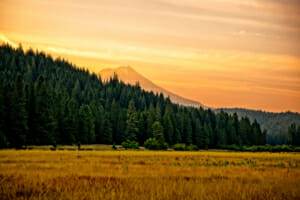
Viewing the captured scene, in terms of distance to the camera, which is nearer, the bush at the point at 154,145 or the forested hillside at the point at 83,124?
the forested hillside at the point at 83,124

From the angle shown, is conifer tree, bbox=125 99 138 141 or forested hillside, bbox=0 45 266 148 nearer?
forested hillside, bbox=0 45 266 148

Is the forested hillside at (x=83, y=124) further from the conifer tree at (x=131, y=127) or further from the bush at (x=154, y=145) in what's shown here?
the bush at (x=154, y=145)

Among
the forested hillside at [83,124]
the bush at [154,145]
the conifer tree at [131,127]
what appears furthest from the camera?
the conifer tree at [131,127]

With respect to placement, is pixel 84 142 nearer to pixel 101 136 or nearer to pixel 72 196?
pixel 101 136

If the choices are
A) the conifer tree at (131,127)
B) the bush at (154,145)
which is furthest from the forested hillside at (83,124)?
the bush at (154,145)

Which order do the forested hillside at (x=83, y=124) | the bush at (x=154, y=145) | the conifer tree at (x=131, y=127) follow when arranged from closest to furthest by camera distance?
1. the forested hillside at (x=83, y=124)
2. the bush at (x=154, y=145)
3. the conifer tree at (x=131, y=127)

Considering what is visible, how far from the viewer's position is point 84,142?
93.9 m

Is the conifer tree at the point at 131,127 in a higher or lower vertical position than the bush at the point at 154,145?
higher

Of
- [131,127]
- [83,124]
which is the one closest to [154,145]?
[131,127]

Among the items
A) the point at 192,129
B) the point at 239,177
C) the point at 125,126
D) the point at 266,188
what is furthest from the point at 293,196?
the point at 192,129

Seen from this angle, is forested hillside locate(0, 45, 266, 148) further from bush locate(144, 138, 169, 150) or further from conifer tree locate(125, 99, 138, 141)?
bush locate(144, 138, 169, 150)

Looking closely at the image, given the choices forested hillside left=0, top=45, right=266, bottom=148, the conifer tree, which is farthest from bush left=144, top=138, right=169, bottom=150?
the conifer tree

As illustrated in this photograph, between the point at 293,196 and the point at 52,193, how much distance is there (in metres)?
10.6

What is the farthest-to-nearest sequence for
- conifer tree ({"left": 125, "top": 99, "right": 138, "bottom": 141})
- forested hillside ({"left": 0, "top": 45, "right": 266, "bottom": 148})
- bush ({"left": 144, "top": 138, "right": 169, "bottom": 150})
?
conifer tree ({"left": 125, "top": 99, "right": 138, "bottom": 141})
bush ({"left": 144, "top": 138, "right": 169, "bottom": 150})
forested hillside ({"left": 0, "top": 45, "right": 266, "bottom": 148})
